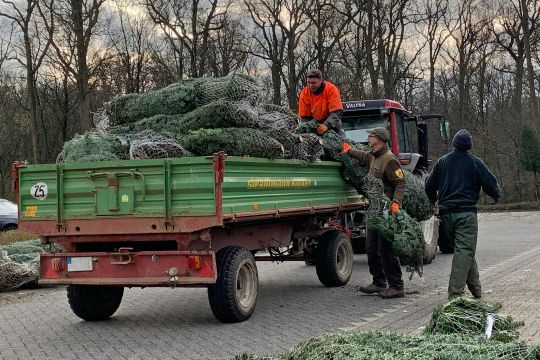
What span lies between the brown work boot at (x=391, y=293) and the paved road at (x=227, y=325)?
11cm

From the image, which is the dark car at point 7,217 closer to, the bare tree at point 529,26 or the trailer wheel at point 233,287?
the trailer wheel at point 233,287

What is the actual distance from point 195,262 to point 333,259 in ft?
11.2

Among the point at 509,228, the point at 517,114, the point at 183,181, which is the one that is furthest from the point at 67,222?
the point at 517,114

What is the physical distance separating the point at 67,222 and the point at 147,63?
31578 mm

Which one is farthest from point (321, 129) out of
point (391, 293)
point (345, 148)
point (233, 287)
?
point (233, 287)

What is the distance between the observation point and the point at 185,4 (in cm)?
3212

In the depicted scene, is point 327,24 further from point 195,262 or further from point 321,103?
point 195,262

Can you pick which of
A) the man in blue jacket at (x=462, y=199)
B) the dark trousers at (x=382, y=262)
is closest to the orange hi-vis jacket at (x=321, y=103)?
the dark trousers at (x=382, y=262)

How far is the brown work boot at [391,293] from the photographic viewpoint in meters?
8.90

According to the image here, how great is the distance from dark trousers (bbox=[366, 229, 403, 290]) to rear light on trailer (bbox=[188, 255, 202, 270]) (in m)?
2.87

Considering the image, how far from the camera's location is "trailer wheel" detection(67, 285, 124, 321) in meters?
8.02

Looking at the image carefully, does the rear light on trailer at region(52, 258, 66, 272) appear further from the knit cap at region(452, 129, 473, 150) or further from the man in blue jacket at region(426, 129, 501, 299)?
the knit cap at region(452, 129, 473, 150)

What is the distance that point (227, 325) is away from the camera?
7.46 m

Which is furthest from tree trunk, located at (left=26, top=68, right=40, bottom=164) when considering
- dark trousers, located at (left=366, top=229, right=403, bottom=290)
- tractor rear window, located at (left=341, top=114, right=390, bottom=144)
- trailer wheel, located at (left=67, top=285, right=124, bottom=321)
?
dark trousers, located at (left=366, top=229, right=403, bottom=290)
